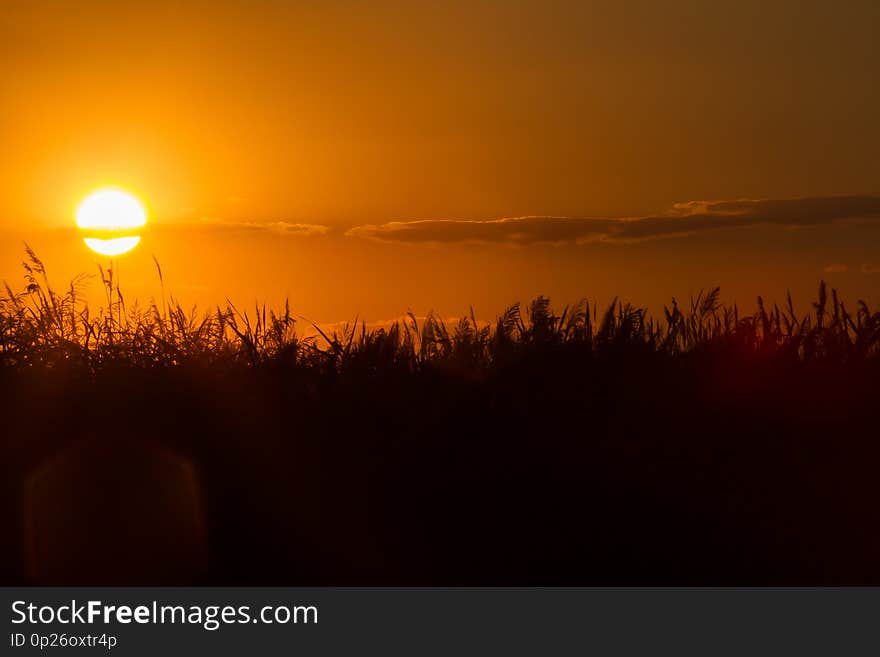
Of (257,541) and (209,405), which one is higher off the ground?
(209,405)

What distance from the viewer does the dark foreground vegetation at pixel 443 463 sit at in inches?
247

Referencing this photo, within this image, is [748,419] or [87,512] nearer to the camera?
[87,512]

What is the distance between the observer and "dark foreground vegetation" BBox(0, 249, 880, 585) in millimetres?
6285

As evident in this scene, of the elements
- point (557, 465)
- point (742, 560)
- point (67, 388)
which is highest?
point (67, 388)

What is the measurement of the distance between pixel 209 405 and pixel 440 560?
2.25 m

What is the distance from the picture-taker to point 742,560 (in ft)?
20.3

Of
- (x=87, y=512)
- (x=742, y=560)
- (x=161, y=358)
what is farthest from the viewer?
(x=161, y=358)

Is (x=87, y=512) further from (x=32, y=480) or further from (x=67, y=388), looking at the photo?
(x=67, y=388)

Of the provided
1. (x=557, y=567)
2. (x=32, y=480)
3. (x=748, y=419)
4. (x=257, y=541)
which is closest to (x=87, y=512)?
(x=32, y=480)

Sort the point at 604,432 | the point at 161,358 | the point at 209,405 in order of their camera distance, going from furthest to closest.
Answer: the point at 161,358 → the point at 209,405 → the point at 604,432

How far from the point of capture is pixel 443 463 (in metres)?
6.91

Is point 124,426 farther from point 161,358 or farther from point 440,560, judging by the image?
point 440,560

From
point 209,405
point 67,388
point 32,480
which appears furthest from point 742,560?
point 67,388

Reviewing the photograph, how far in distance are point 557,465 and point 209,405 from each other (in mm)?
2423
